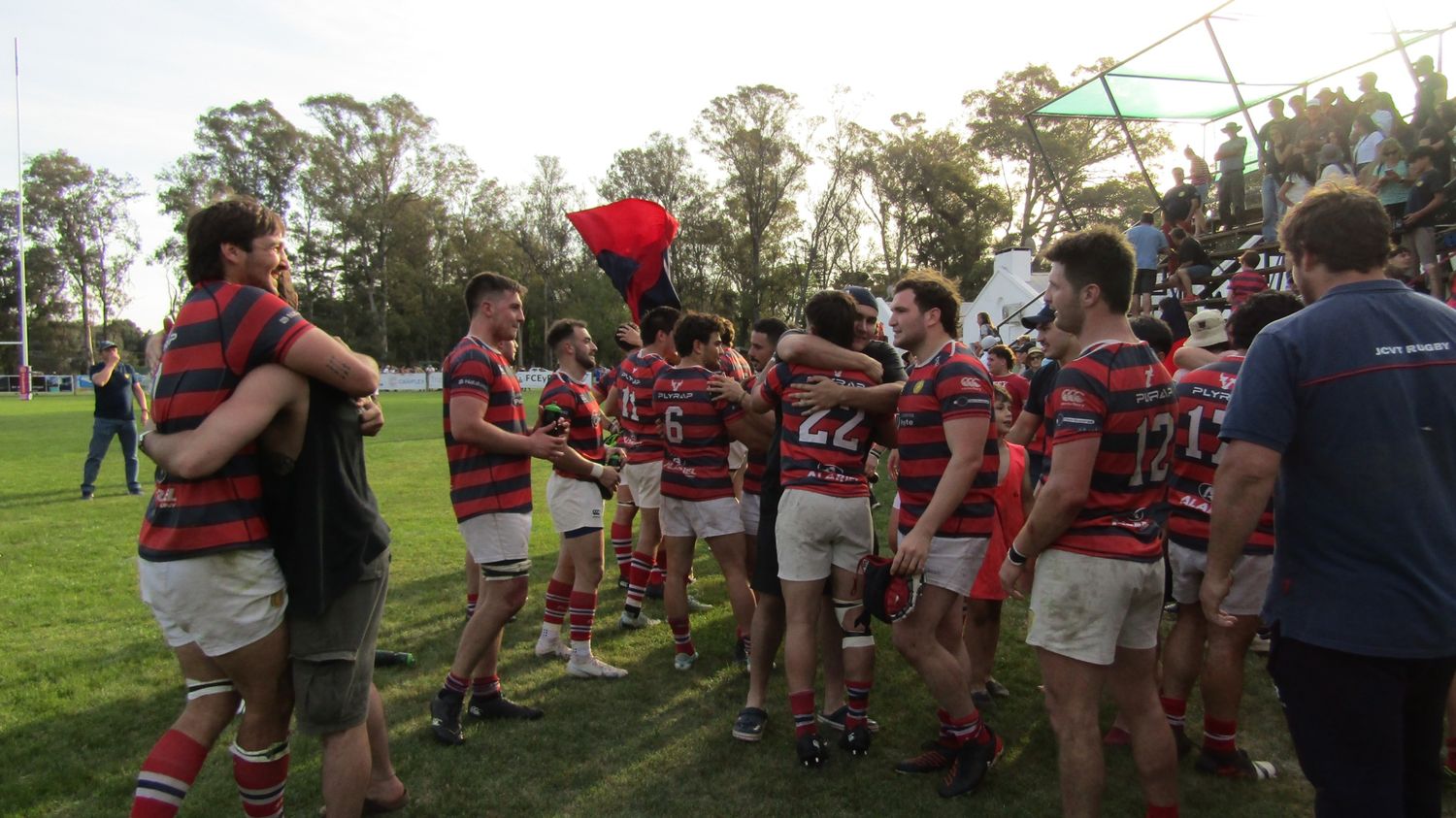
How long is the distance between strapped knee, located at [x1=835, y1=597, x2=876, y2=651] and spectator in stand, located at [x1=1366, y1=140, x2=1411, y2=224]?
29.9 ft

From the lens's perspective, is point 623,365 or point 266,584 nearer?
point 266,584

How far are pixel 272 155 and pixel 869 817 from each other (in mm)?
55081

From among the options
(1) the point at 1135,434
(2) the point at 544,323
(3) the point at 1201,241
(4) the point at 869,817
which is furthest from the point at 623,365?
(2) the point at 544,323

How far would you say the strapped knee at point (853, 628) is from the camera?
4105 mm

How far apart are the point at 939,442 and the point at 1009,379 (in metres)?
4.00

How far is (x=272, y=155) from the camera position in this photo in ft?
159

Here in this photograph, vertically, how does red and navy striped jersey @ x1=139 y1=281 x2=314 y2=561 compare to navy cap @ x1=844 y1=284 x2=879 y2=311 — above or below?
below

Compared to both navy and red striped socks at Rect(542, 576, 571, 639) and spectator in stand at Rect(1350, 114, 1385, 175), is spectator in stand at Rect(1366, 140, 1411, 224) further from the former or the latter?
navy and red striped socks at Rect(542, 576, 571, 639)

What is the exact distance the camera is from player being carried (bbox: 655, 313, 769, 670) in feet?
16.9

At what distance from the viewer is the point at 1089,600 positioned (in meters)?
2.88

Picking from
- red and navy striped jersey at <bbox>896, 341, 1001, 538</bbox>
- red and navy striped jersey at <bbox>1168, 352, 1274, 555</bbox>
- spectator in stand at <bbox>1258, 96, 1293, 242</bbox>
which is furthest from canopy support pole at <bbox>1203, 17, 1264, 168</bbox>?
red and navy striped jersey at <bbox>896, 341, 1001, 538</bbox>

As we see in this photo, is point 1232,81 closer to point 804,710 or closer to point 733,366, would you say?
point 733,366

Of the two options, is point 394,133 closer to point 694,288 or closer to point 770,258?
point 694,288

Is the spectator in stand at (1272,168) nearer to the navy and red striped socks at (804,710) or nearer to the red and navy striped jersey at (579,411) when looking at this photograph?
the red and navy striped jersey at (579,411)
